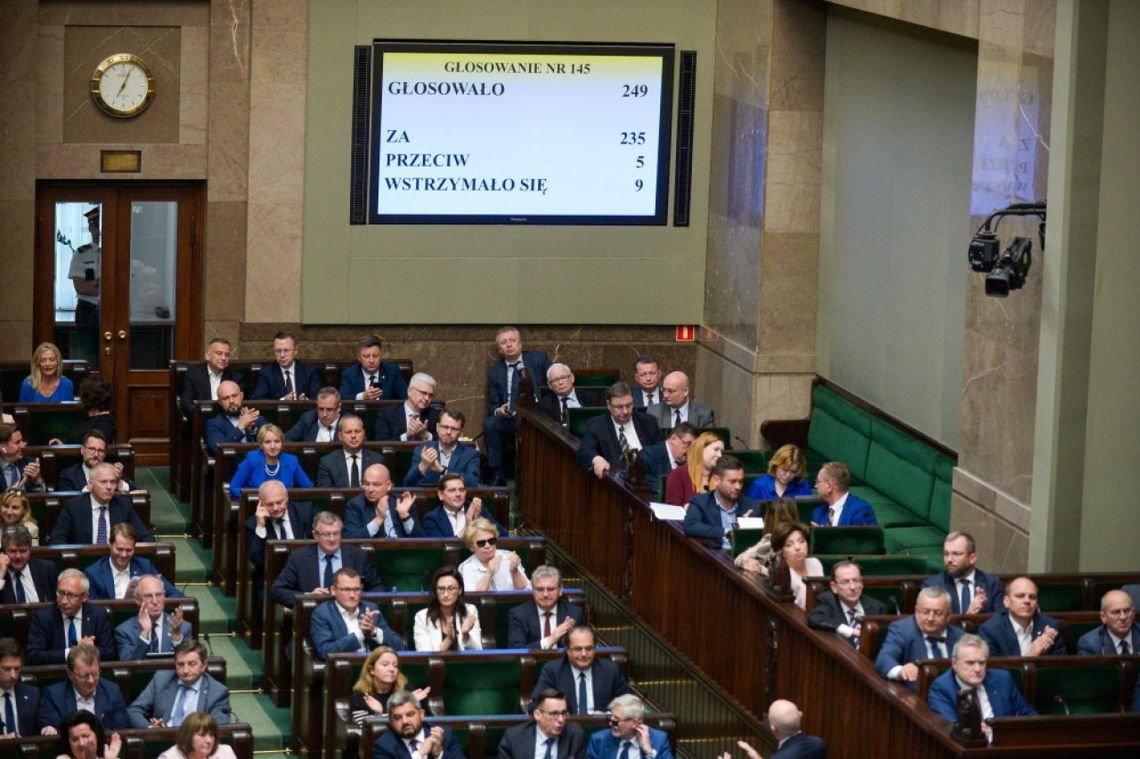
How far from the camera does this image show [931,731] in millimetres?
8172

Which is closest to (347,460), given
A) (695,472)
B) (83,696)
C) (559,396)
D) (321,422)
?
(321,422)

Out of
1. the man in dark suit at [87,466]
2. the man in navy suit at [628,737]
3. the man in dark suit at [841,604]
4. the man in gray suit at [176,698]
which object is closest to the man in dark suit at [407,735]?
the man in navy suit at [628,737]

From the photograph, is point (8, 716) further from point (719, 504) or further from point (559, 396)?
point (559, 396)

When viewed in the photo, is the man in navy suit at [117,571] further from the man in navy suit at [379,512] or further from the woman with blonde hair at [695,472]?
the woman with blonde hair at [695,472]

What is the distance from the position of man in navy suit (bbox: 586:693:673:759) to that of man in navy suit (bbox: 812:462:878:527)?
2.24 metres

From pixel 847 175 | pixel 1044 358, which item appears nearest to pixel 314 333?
pixel 847 175

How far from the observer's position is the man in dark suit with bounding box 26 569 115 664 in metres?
9.64

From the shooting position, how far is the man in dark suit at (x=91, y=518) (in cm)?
1088

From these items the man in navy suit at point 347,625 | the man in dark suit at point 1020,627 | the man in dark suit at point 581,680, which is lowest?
the man in dark suit at point 581,680

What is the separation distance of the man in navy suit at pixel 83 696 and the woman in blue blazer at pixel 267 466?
2534 millimetres

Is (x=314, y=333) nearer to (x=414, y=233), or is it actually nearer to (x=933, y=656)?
(x=414, y=233)

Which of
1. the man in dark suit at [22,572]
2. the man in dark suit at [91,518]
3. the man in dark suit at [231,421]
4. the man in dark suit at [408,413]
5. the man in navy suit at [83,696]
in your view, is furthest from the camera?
the man in dark suit at [408,413]

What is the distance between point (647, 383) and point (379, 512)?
8.71ft

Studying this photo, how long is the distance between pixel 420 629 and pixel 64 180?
223 inches
